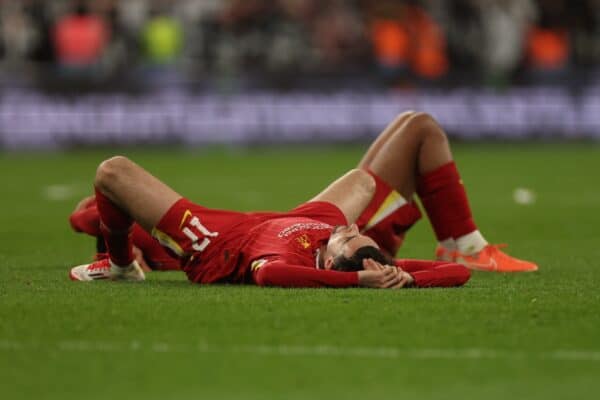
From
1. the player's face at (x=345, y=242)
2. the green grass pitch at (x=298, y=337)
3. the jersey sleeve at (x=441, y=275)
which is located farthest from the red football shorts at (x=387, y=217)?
the player's face at (x=345, y=242)

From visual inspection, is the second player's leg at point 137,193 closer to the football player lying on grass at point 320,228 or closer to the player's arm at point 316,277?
the football player lying on grass at point 320,228

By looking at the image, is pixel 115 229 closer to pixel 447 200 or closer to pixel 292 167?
pixel 447 200

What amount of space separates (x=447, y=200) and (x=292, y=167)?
11.1 metres

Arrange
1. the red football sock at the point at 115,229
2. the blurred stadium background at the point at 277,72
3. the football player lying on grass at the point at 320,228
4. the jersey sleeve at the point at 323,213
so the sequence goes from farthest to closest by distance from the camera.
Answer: the blurred stadium background at the point at 277,72 < the jersey sleeve at the point at 323,213 < the red football sock at the point at 115,229 < the football player lying on grass at the point at 320,228

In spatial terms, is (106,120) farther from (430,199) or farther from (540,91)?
(430,199)

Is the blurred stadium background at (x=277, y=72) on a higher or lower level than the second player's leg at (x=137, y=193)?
lower

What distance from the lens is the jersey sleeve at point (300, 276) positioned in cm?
707

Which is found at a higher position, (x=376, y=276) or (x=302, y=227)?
(x=302, y=227)

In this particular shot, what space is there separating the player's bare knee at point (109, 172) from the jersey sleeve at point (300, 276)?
921 millimetres

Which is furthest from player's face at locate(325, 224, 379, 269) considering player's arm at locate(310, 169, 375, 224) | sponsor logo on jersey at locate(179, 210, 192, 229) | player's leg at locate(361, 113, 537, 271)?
player's leg at locate(361, 113, 537, 271)

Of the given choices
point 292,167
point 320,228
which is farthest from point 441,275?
point 292,167

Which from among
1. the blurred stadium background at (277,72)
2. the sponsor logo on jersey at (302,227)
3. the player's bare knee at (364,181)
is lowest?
the blurred stadium background at (277,72)

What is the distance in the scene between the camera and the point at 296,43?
23.9m

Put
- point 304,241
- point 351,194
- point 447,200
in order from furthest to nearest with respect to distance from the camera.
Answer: point 447,200 → point 351,194 → point 304,241
